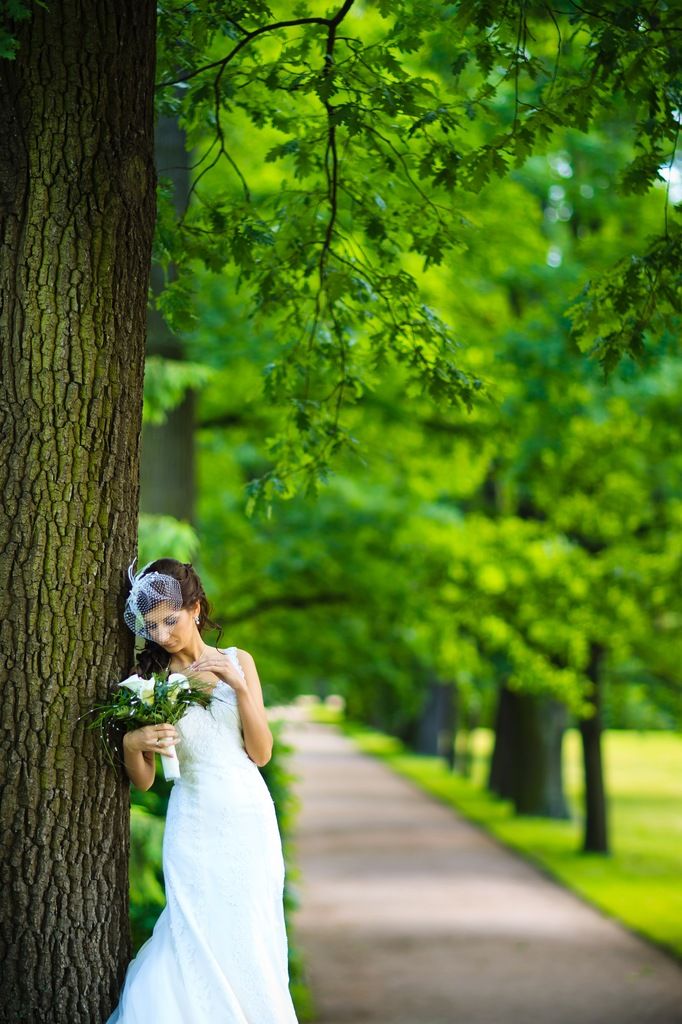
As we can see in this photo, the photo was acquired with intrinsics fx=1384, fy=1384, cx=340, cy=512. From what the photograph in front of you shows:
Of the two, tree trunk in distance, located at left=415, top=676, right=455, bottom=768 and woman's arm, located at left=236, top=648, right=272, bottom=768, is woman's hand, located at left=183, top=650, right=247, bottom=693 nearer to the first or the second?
woman's arm, located at left=236, top=648, right=272, bottom=768

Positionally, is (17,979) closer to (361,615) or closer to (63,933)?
(63,933)

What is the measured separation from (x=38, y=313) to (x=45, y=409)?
314mm

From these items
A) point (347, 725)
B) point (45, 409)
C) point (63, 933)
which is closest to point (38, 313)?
point (45, 409)

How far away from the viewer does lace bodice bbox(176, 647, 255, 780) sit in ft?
15.9

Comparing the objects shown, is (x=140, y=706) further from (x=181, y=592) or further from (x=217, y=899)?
(x=217, y=899)

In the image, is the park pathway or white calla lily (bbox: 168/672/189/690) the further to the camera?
the park pathway

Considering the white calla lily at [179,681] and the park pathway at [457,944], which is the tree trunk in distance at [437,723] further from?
the white calla lily at [179,681]

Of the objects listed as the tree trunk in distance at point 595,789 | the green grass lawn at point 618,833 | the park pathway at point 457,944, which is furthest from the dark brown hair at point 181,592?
the tree trunk in distance at point 595,789

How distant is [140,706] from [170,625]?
1.06 feet

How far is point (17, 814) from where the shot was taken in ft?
14.4

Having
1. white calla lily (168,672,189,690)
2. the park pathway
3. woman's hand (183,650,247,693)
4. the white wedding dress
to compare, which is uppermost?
woman's hand (183,650,247,693)

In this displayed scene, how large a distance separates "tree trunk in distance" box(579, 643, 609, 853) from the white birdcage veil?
16.9 m

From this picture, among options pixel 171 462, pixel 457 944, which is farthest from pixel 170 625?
pixel 457 944

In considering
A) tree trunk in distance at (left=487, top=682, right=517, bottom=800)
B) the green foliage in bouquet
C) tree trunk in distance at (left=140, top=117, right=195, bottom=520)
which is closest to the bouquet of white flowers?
the green foliage in bouquet
